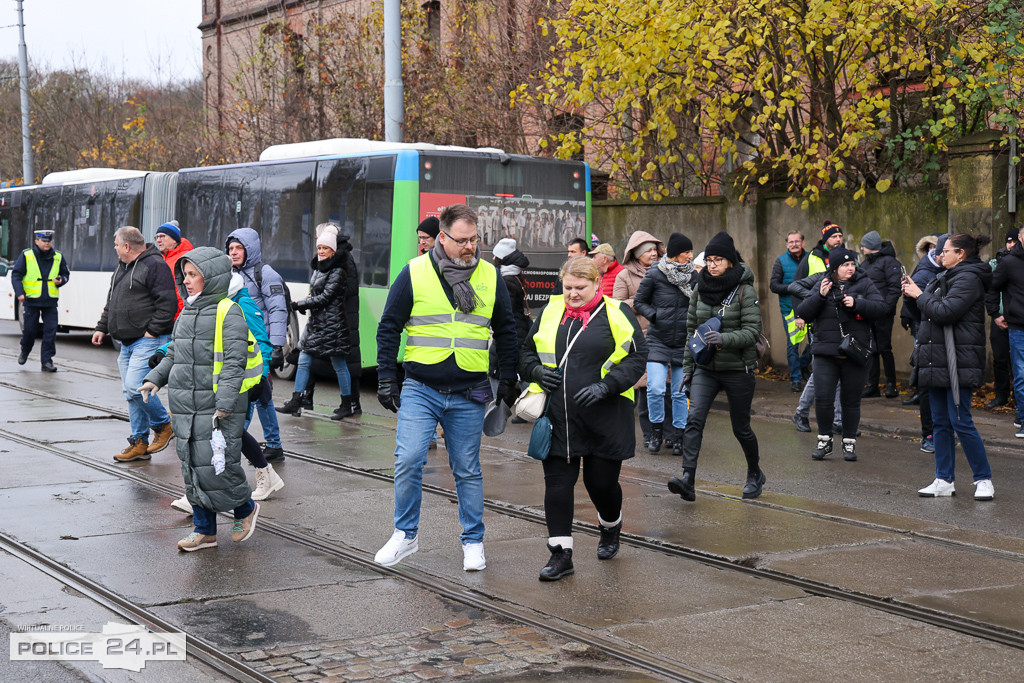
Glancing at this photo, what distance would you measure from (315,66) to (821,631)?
24.2m

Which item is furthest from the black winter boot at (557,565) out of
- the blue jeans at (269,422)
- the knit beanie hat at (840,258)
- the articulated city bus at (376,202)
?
the articulated city bus at (376,202)

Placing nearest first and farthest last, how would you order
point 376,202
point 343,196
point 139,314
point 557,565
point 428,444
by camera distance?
point 557,565 < point 428,444 < point 139,314 < point 376,202 < point 343,196

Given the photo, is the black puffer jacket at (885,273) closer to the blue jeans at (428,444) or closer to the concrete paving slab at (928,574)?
the concrete paving slab at (928,574)

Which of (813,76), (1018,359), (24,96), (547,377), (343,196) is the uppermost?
(24,96)

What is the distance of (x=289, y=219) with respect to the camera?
1698 cm

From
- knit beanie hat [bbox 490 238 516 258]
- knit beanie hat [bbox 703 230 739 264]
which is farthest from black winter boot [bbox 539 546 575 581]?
knit beanie hat [bbox 490 238 516 258]

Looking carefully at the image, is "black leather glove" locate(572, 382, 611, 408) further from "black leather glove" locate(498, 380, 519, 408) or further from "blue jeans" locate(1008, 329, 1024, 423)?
"blue jeans" locate(1008, 329, 1024, 423)

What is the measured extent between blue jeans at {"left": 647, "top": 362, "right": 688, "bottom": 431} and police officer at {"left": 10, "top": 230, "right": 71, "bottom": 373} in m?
9.65

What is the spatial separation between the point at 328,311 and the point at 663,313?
3623mm

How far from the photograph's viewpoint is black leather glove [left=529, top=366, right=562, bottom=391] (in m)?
6.52

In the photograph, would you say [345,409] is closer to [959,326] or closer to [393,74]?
[959,326]

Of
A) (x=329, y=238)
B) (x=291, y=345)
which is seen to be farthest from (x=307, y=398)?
(x=291, y=345)

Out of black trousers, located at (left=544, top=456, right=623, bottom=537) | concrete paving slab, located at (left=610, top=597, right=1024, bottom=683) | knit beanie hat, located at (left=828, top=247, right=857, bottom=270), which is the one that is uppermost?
knit beanie hat, located at (left=828, top=247, right=857, bottom=270)

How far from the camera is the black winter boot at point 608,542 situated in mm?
6898
